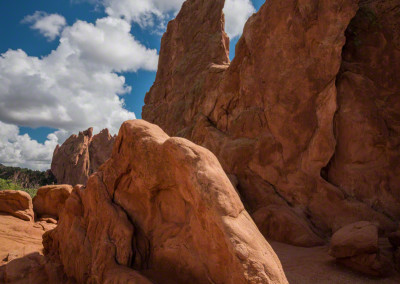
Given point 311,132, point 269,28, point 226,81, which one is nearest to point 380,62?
point 311,132

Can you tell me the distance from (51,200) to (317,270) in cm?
1110

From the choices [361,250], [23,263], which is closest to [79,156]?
[23,263]

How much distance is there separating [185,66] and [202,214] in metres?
16.2

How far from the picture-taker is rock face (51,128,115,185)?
1666 inches

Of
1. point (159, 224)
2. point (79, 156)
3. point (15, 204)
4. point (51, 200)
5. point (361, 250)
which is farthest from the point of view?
point (79, 156)

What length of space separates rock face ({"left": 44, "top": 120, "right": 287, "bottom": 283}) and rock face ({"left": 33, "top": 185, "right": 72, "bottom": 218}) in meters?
6.15

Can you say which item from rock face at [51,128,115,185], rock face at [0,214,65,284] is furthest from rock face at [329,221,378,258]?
rock face at [51,128,115,185]

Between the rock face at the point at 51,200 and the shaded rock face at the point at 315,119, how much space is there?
7.33 metres

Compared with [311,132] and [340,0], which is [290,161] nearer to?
[311,132]

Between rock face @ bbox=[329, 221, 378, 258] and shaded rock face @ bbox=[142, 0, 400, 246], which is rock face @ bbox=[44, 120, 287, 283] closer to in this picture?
rock face @ bbox=[329, 221, 378, 258]

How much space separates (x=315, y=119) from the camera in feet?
30.4

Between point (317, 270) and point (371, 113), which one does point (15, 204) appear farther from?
point (371, 113)

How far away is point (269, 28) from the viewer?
34.1 ft

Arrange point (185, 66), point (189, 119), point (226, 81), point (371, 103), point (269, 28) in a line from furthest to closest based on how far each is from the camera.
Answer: point (185, 66) → point (189, 119) → point (226, 81) → point (269, 28) → point (371, 103)
